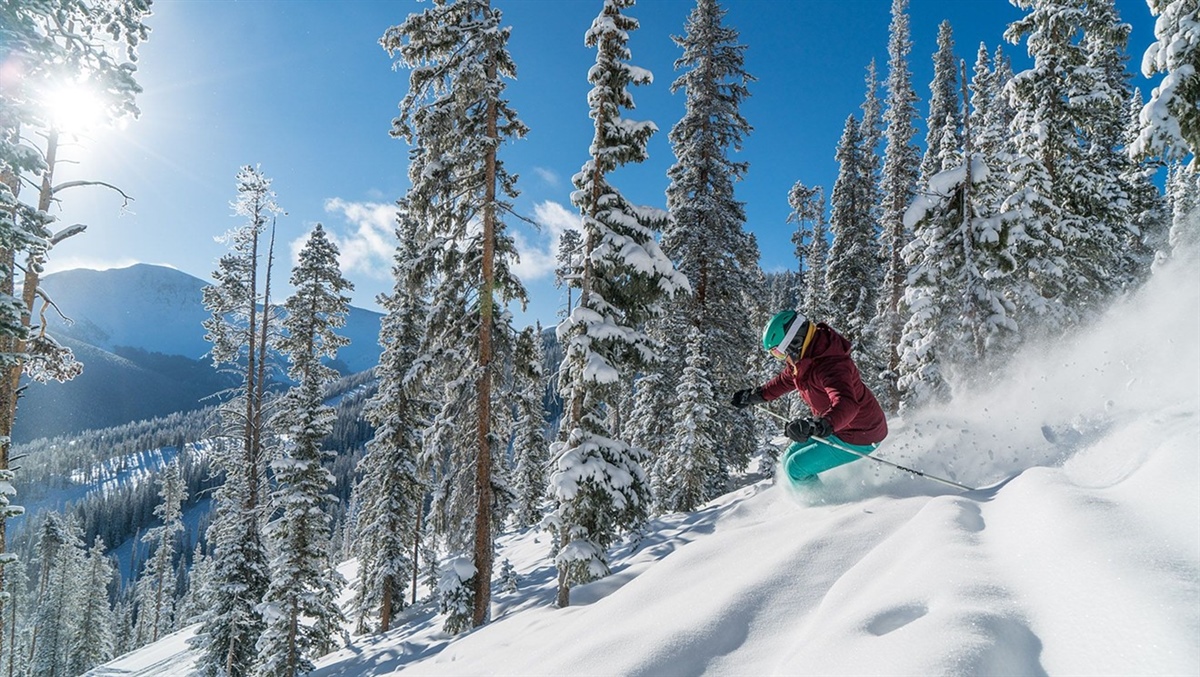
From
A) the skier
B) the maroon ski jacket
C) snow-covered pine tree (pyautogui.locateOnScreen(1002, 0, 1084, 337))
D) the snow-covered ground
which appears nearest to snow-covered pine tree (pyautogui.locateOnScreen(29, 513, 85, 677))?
the snow-covered ground

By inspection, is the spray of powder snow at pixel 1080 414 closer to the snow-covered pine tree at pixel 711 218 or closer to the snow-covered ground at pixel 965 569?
the snow-covered ground at pixel 965 569

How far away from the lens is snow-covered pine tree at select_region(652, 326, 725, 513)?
1814 cm

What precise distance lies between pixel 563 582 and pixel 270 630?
12.9 metres

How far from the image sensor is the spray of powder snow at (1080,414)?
5523 mm

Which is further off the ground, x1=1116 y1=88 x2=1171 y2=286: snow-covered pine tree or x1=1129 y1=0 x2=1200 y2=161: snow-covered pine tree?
x1=1116 y1=88 x2=1171 y2=286: snow-covered pine tree

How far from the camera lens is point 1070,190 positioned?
17.5 meters

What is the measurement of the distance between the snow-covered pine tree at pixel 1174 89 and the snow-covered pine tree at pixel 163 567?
48612 mm

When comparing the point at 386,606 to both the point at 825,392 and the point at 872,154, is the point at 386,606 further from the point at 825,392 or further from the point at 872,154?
the point at 872,154

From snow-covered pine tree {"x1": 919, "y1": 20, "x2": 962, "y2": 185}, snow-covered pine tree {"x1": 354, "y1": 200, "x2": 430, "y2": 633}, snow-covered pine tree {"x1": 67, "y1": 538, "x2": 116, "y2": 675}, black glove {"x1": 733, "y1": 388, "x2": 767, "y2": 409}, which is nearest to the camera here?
black glove {"x1": 733, "y1": 388, "x2": 767, "y2": 409}

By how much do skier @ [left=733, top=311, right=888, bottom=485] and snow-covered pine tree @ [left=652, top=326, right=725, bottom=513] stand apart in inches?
448

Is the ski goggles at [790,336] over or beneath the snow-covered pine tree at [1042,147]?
beneath

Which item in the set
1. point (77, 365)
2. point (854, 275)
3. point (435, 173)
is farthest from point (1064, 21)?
point (77, 365)

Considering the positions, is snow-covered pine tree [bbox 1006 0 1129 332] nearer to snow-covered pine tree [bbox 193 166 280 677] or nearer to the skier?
the skier

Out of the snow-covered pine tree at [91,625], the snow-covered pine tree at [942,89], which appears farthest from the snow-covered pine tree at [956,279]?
the snow-covered pine tree at [91,625]
